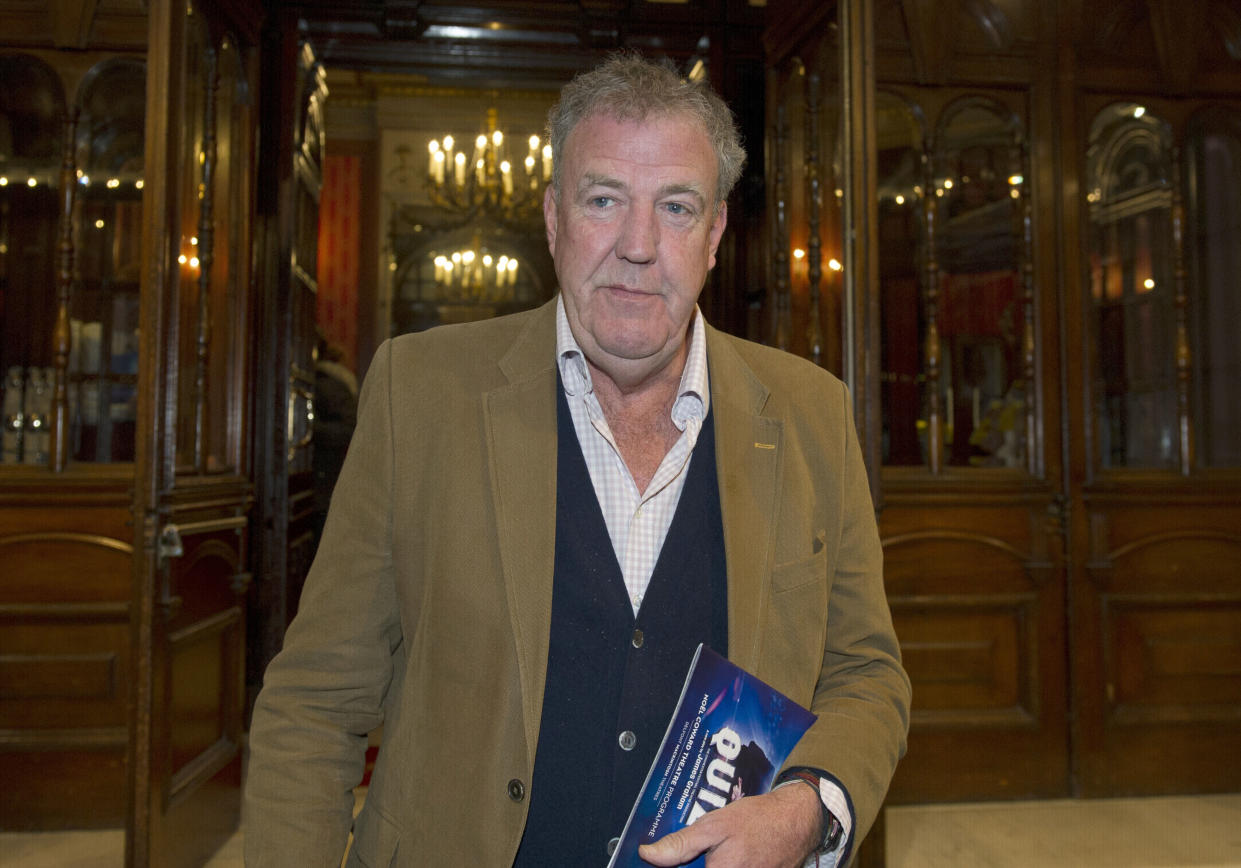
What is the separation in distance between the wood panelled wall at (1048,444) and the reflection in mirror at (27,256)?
123 inches

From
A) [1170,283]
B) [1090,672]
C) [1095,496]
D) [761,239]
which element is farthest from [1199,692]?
[761,239]

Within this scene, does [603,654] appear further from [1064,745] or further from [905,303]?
[905,303]

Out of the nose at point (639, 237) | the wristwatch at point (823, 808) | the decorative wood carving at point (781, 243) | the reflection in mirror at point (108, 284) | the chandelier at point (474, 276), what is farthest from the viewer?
the chandelier at point (474, 276)

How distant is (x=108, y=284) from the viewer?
4098mm

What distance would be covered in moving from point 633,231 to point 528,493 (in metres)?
0.35

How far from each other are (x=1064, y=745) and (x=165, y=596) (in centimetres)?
326

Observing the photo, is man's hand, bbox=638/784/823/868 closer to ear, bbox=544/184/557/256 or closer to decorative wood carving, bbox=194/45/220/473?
ear, bbox=544/184/557/256

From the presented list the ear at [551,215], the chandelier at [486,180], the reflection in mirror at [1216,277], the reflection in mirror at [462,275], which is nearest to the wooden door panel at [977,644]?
the reflection in mirror at [1216,277]

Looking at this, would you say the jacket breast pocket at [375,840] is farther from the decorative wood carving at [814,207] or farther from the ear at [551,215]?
the decorative wood carving at [814,207]

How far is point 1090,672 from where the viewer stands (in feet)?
12.1

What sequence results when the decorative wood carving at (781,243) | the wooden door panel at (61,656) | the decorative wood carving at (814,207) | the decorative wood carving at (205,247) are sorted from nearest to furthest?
the decorative wood carving at (205,247)
the decorative wood carving at (814,207)
the wooden door panel at (61,656)
the decorative wood carving at (781,243)

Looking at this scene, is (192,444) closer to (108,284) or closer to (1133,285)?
(108,284)

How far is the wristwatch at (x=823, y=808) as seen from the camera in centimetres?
107

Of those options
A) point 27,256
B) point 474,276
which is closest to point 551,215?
point 27,256
